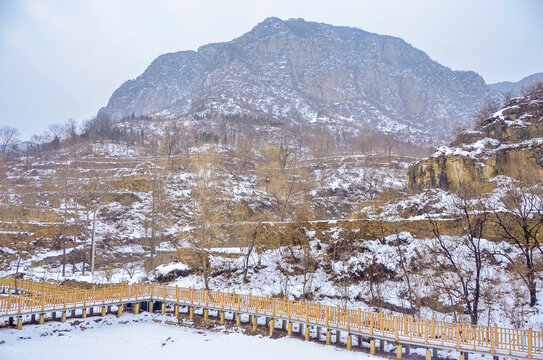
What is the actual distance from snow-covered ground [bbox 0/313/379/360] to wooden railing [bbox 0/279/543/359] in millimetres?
1025

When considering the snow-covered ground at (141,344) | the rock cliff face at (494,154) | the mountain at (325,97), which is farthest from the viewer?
the mountain at (325,97)

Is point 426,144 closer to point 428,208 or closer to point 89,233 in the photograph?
point 428,208

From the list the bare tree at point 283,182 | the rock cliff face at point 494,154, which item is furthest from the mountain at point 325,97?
the rock cliff face at point 494,154

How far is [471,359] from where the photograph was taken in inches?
595

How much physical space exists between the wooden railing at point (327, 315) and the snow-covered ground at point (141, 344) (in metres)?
1.03

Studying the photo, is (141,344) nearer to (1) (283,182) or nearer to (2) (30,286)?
(2) (30,286)

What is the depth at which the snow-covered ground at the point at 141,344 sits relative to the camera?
46.0 ft

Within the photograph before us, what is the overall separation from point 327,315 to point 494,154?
91.0ft

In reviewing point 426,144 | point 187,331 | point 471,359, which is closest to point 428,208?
point 471,359

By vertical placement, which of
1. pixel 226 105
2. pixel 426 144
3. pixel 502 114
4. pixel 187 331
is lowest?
pixel 187 331

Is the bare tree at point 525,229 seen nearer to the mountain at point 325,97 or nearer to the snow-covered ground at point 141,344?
the snow-covered ground at point 141,344

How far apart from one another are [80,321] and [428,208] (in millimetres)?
29117

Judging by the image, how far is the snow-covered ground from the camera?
14008 millimetres

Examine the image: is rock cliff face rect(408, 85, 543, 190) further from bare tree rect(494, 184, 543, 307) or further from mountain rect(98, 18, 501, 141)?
mountain rect(98, 18, 501, 141)
